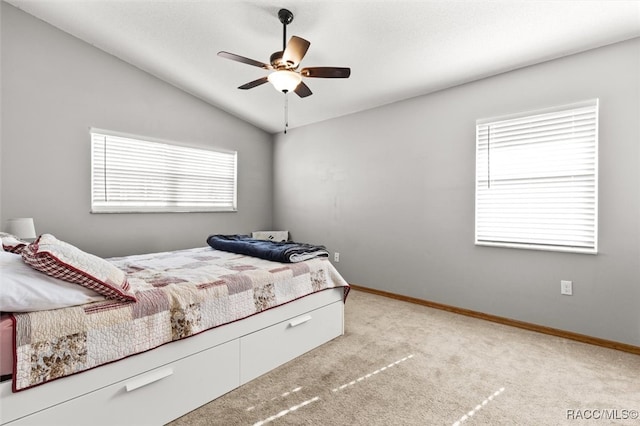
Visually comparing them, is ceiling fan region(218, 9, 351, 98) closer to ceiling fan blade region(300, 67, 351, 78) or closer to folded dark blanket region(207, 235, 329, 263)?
ceiling fan blade region(300, 67, 351, 78)

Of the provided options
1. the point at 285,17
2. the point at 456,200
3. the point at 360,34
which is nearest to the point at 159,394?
the point at 285,17

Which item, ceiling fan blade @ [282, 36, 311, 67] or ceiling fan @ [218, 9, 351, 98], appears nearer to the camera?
ceiling fan blade @ [282, 36, 311, 67]

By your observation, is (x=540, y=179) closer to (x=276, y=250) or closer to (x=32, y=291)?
(x=276, y=250)

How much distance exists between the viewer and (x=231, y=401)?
174 cm

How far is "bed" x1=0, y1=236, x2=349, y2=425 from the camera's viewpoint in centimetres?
120

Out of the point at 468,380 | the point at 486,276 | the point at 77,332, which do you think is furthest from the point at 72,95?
the point at 486,276

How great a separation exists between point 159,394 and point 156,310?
0.42 meters

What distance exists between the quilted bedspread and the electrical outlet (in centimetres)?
190

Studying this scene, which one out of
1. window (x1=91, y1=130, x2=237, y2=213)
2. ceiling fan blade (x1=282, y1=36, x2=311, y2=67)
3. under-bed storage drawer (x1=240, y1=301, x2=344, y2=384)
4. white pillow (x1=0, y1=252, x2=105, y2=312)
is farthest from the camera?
window (x1=91, y1=130, x2=237, y2=213)

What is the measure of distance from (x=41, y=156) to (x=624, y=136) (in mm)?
5240

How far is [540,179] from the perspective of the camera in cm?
278

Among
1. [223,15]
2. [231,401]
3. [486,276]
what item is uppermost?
[223,15]

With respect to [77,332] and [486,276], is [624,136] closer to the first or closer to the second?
[486,276]

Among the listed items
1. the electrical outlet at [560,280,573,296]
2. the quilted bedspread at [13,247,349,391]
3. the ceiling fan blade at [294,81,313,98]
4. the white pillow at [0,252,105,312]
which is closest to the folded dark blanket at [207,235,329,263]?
the quilted bedspread at [13,247,349,391]
